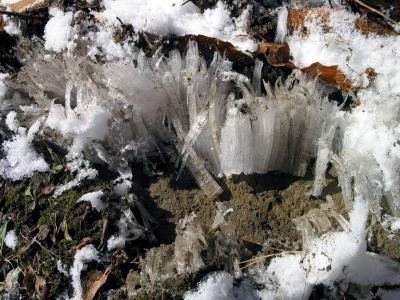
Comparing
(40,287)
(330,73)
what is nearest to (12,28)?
(40,287)

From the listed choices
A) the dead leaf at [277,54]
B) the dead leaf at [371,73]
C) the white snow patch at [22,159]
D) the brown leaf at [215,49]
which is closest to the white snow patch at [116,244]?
the white snow patch at [22,159]

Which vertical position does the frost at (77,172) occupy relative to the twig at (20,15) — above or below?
below

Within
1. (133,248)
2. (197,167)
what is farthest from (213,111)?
(133,248)

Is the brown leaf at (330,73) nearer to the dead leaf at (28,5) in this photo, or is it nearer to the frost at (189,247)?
the frost at (189,247)

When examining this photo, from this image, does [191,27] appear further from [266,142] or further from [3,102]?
[3,102]

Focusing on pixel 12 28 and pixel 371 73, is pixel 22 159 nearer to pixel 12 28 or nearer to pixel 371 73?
pixel 12 28

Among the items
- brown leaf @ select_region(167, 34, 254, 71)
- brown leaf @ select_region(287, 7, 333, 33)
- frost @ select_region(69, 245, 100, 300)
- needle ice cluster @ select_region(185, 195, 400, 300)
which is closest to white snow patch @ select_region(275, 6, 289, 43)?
brown leaf @ select_region(287, 7, 333, 33)
